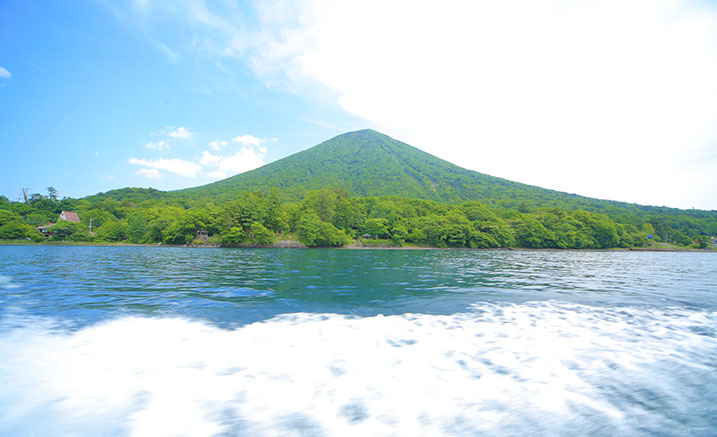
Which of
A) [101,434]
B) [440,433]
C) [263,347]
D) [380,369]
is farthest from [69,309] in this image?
[440,433]

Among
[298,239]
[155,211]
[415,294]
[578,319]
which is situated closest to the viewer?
[578,319]

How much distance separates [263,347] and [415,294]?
24.1 feet

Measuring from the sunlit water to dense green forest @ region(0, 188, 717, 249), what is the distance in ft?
206

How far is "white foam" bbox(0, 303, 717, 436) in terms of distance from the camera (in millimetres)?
3559

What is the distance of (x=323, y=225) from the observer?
72688 millimetres

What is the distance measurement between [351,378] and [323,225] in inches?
2695

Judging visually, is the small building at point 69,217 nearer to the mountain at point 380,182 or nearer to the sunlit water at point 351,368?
the mountain at point 380,182

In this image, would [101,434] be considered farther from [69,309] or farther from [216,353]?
[69,309]

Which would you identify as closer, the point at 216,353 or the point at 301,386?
the point at 301,386

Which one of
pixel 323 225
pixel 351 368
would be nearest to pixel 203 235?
pixel 323 225

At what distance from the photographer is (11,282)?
44.6 feet

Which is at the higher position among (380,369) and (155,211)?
(155,211)

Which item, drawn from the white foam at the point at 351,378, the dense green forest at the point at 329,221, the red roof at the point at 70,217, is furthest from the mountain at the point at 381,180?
the white foam at the point at 351,378

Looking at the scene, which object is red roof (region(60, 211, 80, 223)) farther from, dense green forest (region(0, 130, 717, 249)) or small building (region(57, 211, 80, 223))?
dense green forest (region(0, 130, 717, 249))
